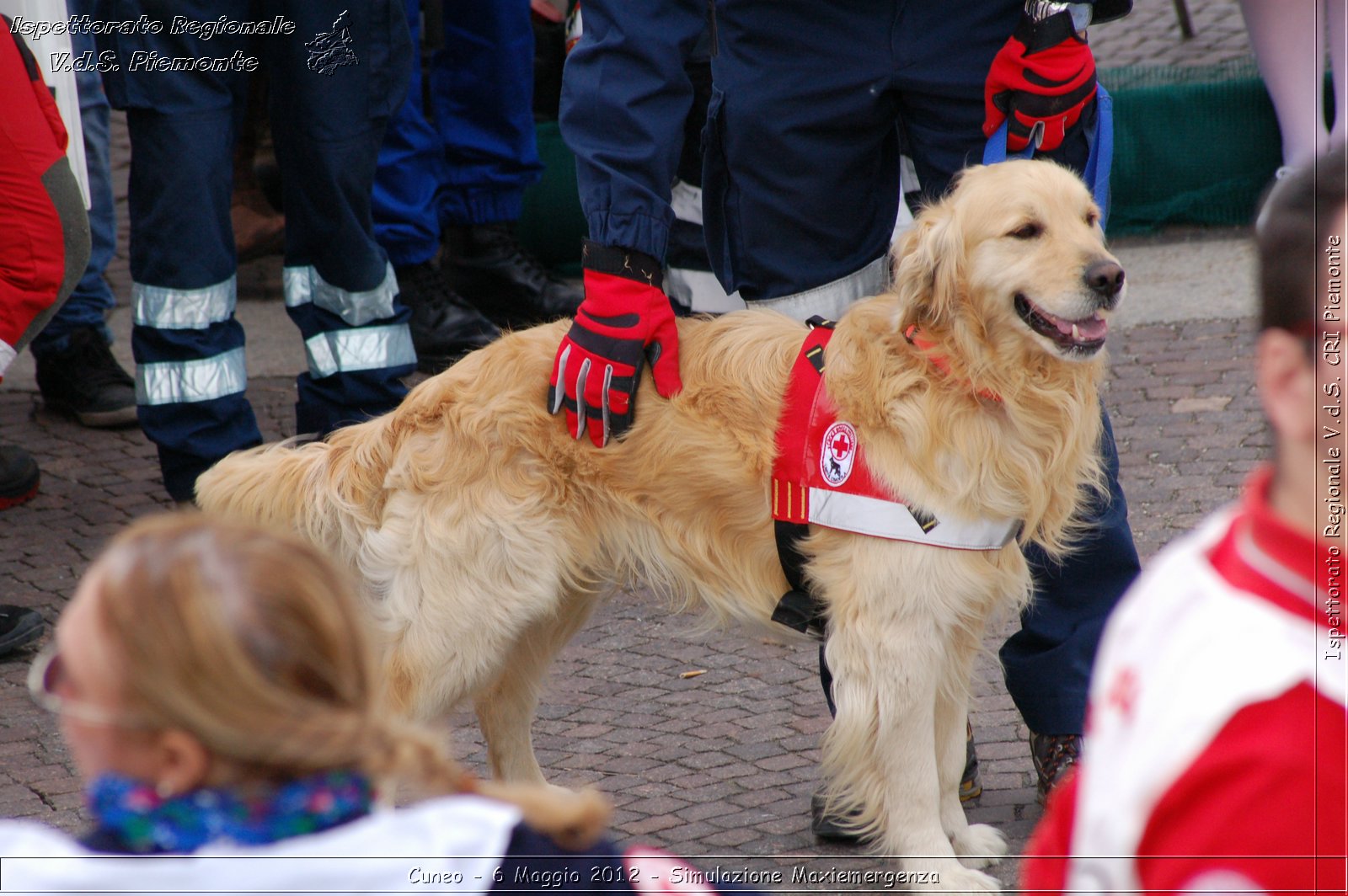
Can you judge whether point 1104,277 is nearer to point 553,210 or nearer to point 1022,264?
point 1022,264

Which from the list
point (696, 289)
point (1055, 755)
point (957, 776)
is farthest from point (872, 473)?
point (696, 289)

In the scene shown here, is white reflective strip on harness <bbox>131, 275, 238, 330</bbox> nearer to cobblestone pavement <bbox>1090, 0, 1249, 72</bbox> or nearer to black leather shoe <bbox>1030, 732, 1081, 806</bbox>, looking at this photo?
black leather shoe <bbox>1030, 732, 1081, 806</bbox>

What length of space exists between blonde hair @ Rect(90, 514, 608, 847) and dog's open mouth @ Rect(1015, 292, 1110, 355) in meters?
1.96

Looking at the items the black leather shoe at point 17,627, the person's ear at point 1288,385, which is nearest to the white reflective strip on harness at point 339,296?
the black leather shoe at point 17,627

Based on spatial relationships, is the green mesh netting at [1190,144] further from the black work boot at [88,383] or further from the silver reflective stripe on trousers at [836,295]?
the black work boot at [88,383]

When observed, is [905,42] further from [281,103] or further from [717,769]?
[281,103]

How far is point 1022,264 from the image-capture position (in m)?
2.89

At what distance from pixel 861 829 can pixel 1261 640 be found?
7.16 ft

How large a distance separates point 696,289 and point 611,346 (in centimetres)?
259

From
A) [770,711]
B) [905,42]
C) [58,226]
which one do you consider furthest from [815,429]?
[58,226]

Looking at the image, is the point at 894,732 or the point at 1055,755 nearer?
the point at 894,732

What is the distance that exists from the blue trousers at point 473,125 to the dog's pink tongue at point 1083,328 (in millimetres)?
3974

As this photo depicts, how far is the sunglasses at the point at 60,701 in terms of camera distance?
1.22 metres

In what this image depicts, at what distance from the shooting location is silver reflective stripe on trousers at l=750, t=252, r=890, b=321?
11.1ft
